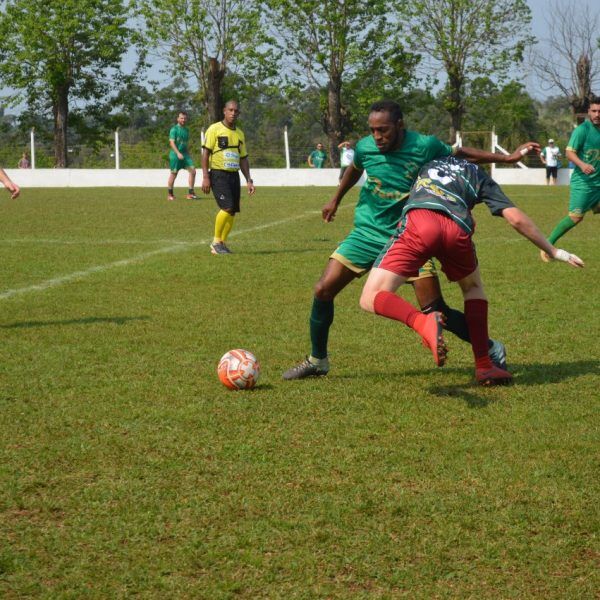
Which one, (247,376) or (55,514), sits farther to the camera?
(247,376)

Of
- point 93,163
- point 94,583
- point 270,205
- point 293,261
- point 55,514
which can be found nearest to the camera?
point 94,583

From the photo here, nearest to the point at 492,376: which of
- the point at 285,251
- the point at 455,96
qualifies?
the point at 285,251

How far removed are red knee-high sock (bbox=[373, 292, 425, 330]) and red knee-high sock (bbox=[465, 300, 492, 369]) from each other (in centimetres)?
81

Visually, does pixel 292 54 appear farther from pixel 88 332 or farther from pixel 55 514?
pixel 55 514

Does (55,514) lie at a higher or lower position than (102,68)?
lower

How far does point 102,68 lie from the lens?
186ft

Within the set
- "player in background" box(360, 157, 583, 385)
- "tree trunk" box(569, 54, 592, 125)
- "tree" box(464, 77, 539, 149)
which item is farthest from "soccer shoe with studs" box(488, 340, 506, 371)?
"tree" box(464, 77, 539, 149)

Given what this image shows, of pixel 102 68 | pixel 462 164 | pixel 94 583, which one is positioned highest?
A: pixel 102 68

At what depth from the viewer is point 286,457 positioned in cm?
479

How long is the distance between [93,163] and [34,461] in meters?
43.8

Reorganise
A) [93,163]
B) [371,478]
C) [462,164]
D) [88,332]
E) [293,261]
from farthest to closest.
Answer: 1. [93,163]
2. [293,261]
3. [88,332]
4. [462,164]
5. [371,478]

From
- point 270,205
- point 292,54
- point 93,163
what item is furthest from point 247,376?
point 292,54

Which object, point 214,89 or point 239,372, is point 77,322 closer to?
point 239,372

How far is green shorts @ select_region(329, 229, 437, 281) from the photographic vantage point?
6.20 meters
